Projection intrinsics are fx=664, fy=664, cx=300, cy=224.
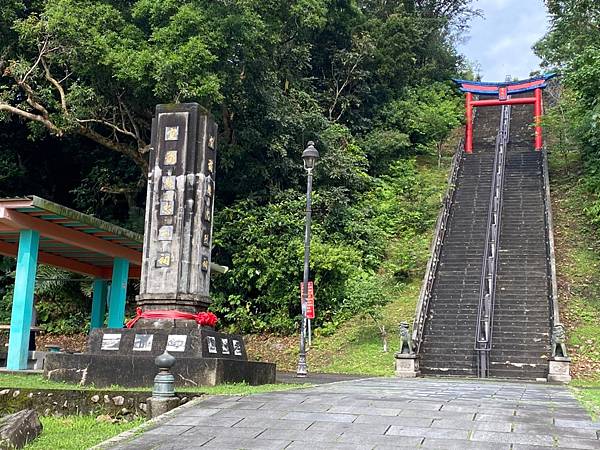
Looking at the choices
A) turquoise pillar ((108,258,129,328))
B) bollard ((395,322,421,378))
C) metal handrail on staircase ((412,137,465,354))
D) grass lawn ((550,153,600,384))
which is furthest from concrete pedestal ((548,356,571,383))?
turquoise pillar ((108,258,129,328))

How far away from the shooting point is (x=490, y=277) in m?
17.9

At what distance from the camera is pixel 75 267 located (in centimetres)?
1673

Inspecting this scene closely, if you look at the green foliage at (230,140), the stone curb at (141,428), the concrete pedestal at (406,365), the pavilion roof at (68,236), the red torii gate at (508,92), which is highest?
the red torii gate at (508,92)

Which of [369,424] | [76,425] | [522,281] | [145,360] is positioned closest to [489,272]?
[522,281]

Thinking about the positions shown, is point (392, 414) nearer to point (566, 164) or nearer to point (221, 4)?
point (221, 4)

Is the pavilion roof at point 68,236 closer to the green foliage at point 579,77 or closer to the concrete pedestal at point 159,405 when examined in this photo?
the concrete pedestal at point 159,405

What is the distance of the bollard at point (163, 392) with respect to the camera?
7016 mm

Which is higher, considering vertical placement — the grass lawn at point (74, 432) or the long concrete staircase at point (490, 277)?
the long concrete staircase at point (490, 277)

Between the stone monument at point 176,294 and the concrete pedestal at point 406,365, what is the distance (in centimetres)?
439

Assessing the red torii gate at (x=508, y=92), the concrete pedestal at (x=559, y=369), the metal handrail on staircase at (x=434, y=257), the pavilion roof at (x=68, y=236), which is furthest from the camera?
the red torii gate at (x=508, y=92)

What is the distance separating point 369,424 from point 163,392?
2300mm

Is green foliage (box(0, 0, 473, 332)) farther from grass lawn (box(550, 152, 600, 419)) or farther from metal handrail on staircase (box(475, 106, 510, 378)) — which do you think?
grass lawn (box(550, 152, 600, 419))

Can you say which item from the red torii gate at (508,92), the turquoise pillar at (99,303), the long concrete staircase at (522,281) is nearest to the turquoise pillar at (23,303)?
the turquoise pillar at (99,303)

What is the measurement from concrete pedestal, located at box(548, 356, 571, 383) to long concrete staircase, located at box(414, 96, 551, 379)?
46 centimetres
